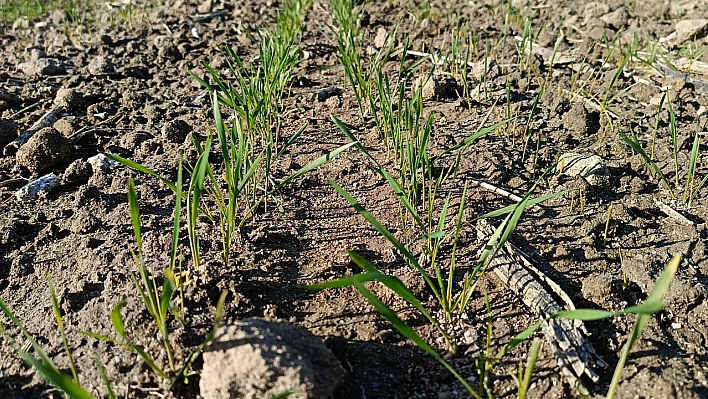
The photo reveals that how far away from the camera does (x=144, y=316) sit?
1577 millimetres

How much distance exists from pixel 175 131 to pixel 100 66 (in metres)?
1.17

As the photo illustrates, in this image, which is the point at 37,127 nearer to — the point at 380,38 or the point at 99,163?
the point at 99,163

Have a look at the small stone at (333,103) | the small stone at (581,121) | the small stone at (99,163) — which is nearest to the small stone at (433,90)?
the small stone at (333,103)

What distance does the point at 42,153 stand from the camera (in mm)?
2416

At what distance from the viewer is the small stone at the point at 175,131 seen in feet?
8.70

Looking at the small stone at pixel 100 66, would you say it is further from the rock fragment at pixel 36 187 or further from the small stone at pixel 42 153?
the rock fragment at pixel 36 187

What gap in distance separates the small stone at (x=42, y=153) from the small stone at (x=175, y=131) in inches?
16.3

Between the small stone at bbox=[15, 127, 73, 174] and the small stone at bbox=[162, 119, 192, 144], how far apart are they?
0.42m

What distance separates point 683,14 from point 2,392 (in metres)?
4.33

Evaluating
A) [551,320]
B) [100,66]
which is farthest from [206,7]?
[551,320]

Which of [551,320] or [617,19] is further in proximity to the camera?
[617,19]

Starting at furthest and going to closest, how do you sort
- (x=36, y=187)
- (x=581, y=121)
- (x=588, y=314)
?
1. (x=581, y=121)
2. (x=36, y=187)
3. (x=588, y=314)

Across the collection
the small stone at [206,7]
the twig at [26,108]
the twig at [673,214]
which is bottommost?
Result: the twig at [673,214]

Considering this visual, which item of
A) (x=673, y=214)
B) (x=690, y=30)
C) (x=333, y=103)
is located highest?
(x=690, y=30)
